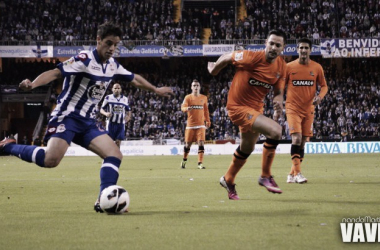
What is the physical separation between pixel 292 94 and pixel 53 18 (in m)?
32.7

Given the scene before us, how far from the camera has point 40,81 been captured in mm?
6496

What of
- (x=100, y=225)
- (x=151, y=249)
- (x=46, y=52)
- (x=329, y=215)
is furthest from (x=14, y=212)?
(x=46, y=52)

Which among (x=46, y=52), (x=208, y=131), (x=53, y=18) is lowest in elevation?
(x=208, y=131)

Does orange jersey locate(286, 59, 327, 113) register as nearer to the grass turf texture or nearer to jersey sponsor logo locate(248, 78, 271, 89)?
the grass turf texture

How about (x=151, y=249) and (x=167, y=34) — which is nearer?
(x=151, y=249)

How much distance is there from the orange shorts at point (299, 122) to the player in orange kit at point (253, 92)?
2757 millimetres

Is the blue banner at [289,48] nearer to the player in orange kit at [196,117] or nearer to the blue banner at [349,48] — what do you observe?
the blue banner at [349,48]

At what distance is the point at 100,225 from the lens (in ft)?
19.0

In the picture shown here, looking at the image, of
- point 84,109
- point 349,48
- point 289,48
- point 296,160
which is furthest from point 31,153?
point 349,48

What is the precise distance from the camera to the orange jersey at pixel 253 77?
26.8 ft

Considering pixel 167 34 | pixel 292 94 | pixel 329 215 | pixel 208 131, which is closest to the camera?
pixel 329 215

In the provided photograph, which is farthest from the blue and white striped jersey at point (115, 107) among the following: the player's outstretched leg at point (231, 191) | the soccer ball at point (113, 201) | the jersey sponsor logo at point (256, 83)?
the soccer ball at point (113, 201)

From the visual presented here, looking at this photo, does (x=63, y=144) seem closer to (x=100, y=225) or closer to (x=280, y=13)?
(x=100, y=225)

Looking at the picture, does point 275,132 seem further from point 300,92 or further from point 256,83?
point 300,92
